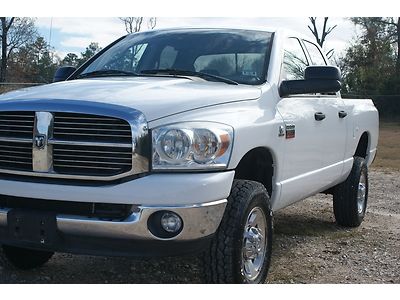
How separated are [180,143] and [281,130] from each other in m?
1.14

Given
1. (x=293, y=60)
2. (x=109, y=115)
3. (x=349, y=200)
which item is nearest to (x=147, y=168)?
(x=109, y=115)

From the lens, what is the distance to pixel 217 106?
3.51m

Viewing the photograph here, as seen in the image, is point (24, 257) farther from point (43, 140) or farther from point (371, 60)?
point (371, 60)

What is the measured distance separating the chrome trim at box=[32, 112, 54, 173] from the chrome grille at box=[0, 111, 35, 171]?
0.20 feet

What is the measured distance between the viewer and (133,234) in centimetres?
304

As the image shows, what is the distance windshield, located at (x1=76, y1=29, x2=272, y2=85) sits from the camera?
14.1ft

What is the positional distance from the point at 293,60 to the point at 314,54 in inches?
36.0

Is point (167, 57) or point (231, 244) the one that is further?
point (167, 57)

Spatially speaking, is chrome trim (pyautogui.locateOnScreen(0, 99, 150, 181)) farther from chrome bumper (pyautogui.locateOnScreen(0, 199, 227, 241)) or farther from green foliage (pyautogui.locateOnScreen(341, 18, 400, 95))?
green foliage (pyautogui.locateOnScreen(341, 18, 400, 95))

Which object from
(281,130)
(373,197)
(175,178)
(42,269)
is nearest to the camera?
(175,178)

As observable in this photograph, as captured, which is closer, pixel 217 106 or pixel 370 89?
pixel 217 106

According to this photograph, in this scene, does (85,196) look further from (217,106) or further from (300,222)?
(300,222)

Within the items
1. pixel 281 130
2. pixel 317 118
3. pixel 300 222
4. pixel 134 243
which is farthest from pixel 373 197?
pixel 134 243

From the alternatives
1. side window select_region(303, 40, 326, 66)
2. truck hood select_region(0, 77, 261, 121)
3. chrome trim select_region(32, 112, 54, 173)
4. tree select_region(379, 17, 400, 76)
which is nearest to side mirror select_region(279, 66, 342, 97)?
truck hood select_region(0, 77, 261, 121)
